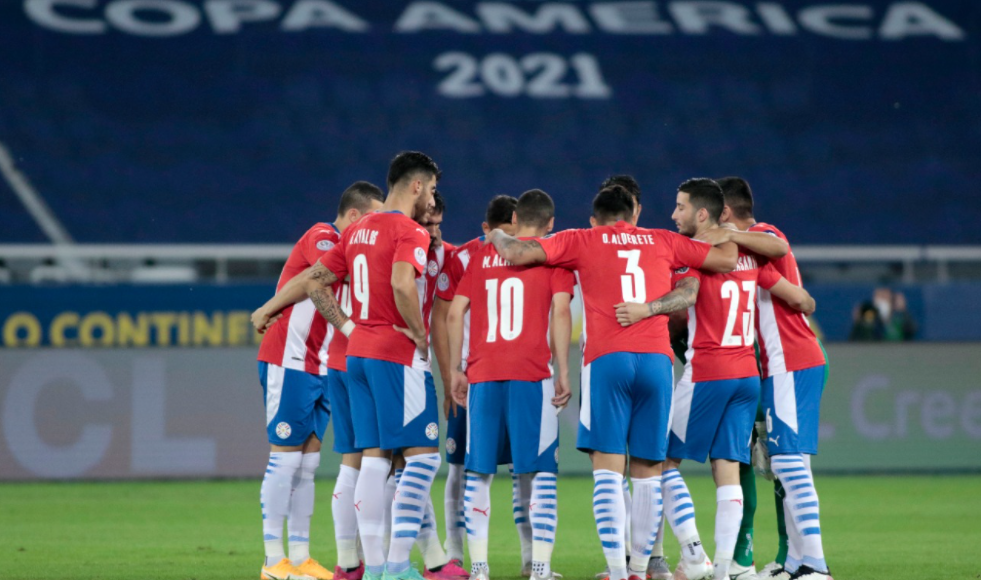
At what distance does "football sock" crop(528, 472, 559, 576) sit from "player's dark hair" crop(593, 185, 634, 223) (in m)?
1.46

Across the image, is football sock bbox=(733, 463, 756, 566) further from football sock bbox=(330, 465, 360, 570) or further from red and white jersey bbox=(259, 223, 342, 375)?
red and white jersey bbox=(259, 223, 342, 375)

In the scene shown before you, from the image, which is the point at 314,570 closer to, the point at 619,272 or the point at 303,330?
the point at 303,330

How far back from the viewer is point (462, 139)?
67.3ft

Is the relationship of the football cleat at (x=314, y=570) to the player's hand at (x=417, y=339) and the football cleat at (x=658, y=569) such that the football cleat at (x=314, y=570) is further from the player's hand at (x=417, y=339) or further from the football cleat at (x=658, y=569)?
the football cleat at (x=658, y=569)

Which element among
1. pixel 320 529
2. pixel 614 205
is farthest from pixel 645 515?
pixel 320 529

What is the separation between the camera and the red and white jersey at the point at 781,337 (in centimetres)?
677

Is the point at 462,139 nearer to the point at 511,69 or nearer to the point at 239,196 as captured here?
the point at 511,69

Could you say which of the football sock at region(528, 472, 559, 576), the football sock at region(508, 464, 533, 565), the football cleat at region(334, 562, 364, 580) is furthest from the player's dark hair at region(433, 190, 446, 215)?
the football cleat at region(334, 562, 364, 580)

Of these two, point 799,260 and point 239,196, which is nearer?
point 799,260

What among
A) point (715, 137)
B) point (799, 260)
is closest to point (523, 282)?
point (799, 260)

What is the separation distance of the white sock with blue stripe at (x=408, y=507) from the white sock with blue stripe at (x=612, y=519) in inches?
35.3

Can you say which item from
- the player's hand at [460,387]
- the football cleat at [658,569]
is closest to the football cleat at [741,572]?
the football cleat at [658,569]

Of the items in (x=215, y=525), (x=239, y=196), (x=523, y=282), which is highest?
(x=239, y=196)

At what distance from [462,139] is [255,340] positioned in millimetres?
7808
